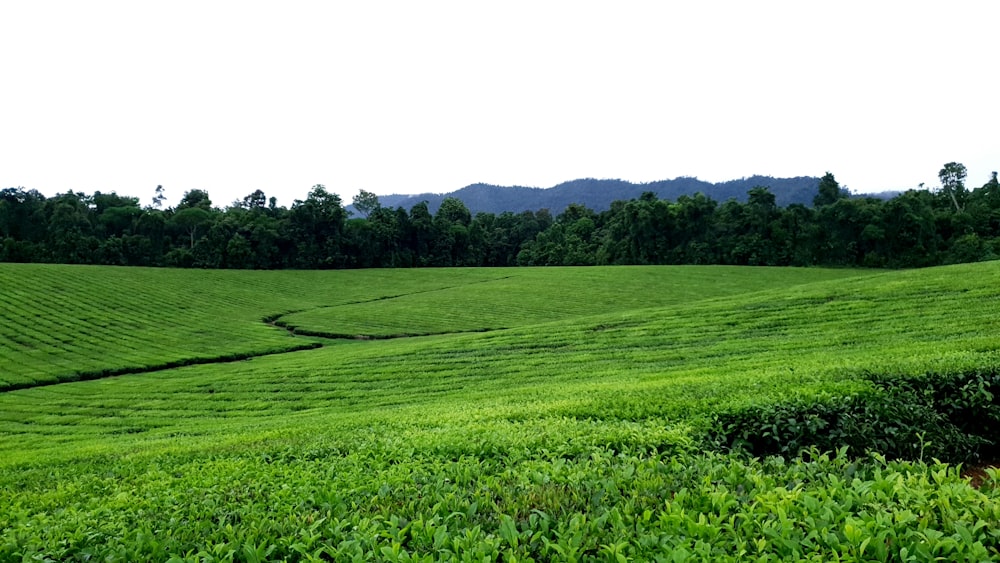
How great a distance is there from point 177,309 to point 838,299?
139 feet

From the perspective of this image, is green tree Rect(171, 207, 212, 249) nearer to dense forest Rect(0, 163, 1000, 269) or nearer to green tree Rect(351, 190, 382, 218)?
dense forest Rect(0, 163, 1000, 269)

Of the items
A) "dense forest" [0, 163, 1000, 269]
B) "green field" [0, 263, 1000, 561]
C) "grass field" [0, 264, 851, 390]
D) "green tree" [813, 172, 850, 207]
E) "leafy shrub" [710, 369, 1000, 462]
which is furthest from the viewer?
"green tree" [813, 172, 850, 207]

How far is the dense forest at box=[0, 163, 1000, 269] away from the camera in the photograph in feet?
226

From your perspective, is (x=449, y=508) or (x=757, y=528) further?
(x=449, y=508)

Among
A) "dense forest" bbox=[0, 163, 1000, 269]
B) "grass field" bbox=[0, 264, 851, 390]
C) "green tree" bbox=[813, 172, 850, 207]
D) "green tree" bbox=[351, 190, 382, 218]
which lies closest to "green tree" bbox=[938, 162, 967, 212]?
"dense forest" bbox=[0, 163, 1000, 269]

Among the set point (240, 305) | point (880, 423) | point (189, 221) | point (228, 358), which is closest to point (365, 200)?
point (189, 221)

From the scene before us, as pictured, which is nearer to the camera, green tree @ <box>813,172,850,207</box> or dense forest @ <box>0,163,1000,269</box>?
dense forest @ <box>0,163,1000,269</box>

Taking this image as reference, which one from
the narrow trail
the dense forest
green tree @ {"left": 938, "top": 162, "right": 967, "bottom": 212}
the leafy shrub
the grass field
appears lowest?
the narrow trail

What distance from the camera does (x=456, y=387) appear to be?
17.6 meters

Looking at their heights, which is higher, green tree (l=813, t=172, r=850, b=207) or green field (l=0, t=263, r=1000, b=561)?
green tree (l=813, t=172, r=850, b=207)

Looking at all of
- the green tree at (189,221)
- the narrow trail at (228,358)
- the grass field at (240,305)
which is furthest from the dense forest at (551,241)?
the narrow trail at (228,358)

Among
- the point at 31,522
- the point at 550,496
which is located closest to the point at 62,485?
the point at 31,522

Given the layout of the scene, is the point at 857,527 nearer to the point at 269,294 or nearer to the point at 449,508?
the point at 449,508

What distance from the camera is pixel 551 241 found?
98.5m
